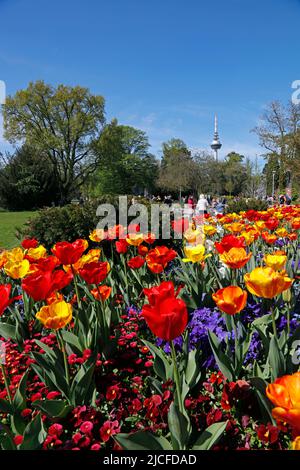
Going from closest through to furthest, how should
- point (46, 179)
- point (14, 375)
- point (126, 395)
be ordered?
point (126, 395) < point (14, 375) < point (46, 179)

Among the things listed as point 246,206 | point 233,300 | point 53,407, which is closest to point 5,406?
point 53,407

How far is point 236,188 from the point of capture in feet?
197

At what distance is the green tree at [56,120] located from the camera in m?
34.5

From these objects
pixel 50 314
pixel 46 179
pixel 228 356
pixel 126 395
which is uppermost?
pixel 46 179

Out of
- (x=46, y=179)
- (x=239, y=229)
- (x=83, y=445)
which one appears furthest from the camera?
(x=46, y=179)

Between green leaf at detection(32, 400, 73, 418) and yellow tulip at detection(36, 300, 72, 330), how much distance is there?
1.22 ft

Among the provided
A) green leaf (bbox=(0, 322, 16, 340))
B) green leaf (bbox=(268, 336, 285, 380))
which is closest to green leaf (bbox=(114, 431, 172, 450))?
green leaf (bbox=(268, 336, 285, 380))

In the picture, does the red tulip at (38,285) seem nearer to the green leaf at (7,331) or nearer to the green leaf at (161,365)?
the green leaf at (161,365)

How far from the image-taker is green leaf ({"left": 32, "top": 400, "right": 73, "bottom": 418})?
1.73 meters

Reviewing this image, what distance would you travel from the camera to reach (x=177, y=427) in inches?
57.6

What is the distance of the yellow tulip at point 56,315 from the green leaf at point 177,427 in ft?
2.16

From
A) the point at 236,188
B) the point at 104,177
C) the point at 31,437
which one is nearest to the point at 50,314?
the point at 31,437

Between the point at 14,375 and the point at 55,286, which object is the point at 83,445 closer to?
the point at 55,286
